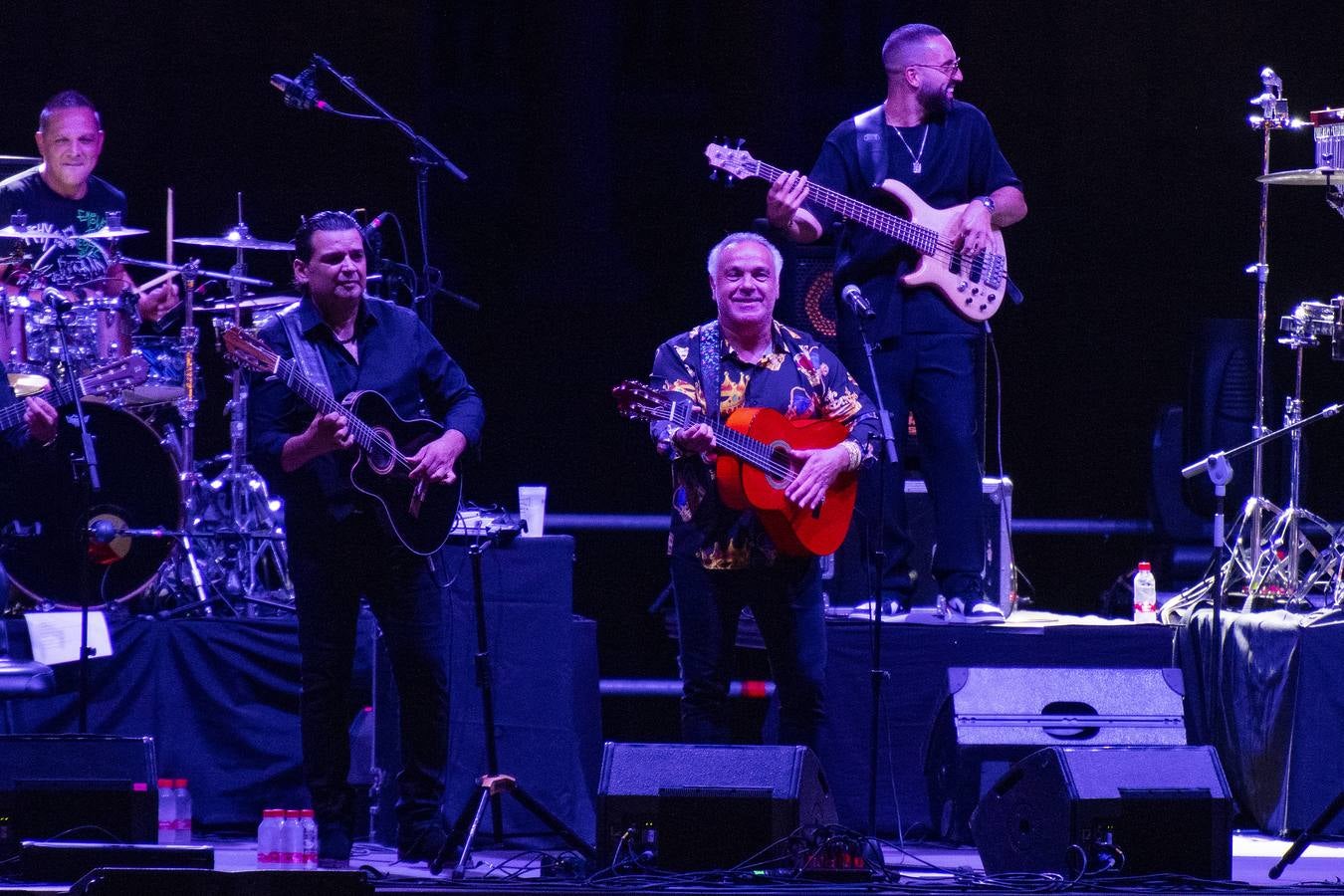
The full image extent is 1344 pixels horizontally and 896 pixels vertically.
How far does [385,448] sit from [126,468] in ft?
7.94

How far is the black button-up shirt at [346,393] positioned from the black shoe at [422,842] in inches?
39.3

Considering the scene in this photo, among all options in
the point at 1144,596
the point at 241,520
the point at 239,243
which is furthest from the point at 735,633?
the point at 239,243

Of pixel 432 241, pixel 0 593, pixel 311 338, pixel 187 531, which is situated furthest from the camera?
pixel 432 241

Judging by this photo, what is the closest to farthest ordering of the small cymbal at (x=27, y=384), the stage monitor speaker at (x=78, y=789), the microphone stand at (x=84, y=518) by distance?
the stage monitor speaker at (x=78, y=789)
the microphone stand at (x=84, y=518)
the small cymbal at (x=27, y=384)

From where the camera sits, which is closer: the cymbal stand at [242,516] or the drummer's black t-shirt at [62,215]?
the cymbal stand at [242,516]

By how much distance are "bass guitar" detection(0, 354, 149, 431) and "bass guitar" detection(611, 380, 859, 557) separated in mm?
2395

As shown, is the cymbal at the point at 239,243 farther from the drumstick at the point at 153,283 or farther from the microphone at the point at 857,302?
the microphone at the point at 857,302

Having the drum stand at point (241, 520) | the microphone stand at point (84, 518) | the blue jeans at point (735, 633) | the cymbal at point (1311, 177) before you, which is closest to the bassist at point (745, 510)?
the blue jeans at point (735, 633)

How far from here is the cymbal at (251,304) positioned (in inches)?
292

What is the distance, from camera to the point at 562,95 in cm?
923

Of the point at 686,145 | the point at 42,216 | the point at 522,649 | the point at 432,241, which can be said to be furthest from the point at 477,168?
the point at 522,649

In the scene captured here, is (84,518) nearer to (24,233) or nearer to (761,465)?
(24,233)

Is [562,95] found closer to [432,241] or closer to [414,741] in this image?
[432,241]

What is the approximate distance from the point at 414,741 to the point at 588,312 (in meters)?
3.72
